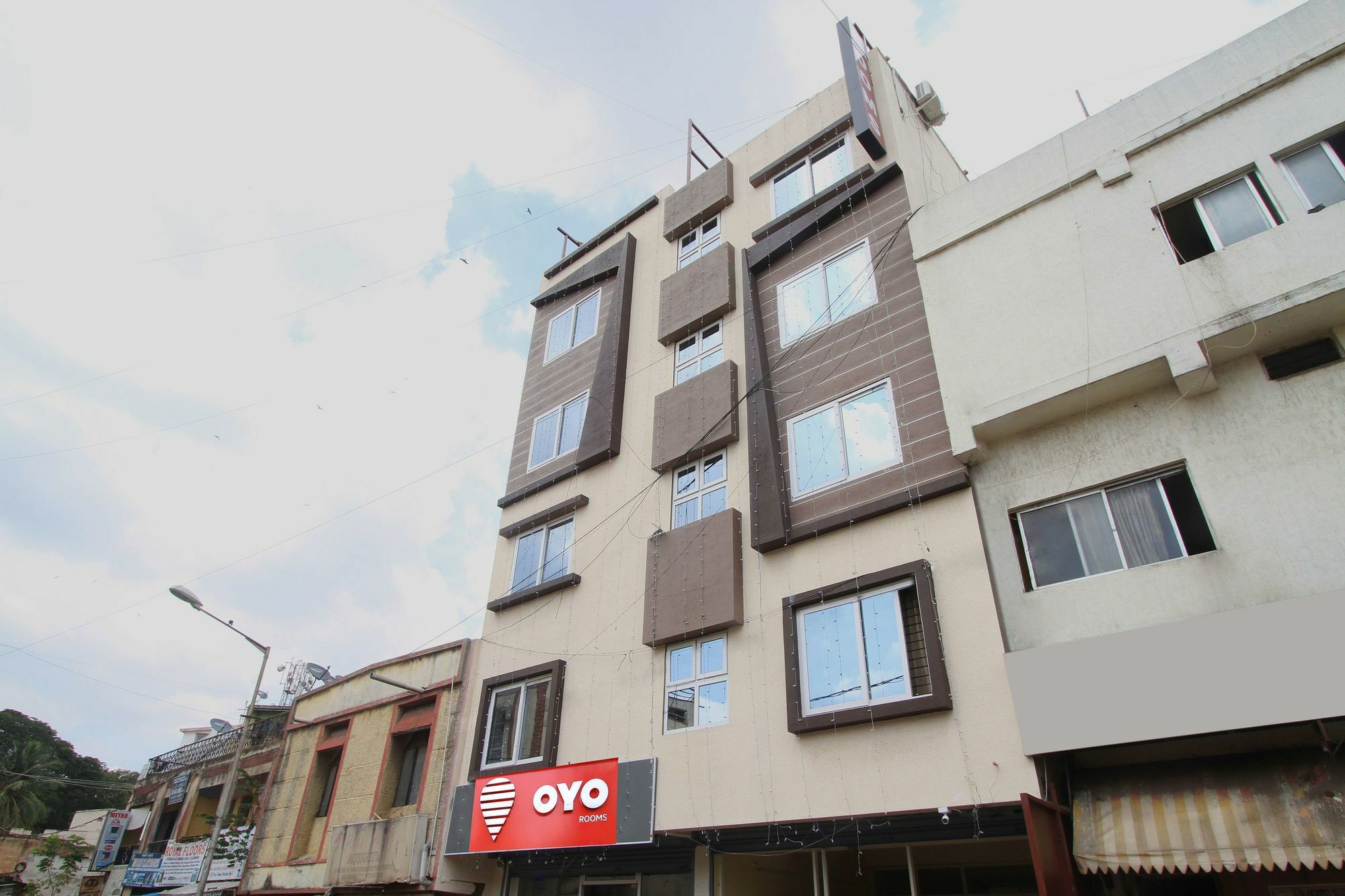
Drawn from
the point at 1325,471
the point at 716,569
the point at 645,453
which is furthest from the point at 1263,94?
the point at 645,453

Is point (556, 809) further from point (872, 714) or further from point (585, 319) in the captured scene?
point (585, 319)

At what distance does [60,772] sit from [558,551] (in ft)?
216

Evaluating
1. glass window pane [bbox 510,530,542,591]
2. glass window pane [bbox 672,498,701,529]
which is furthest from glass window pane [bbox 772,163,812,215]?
glass window pane [bbox 510,530,542,591]

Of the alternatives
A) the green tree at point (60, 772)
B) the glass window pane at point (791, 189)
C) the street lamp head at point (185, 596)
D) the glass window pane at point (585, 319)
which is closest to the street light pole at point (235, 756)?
the street lamp head at point (185, 596)

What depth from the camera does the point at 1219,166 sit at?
33.4 ft

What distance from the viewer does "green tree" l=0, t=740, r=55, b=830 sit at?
45031 mm

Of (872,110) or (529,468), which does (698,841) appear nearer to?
(529,468)

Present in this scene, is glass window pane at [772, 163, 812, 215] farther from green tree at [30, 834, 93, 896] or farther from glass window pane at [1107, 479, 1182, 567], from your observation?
green tree at [30, 834, 93, 896]

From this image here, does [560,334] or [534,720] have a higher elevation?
[560,334]

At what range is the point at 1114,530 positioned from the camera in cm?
954

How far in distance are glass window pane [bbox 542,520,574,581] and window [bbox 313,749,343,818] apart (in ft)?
25.8

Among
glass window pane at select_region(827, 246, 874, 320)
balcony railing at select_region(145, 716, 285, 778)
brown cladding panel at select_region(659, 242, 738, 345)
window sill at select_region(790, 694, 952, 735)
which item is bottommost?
window sill at select_region(790, 694, 952, 735)

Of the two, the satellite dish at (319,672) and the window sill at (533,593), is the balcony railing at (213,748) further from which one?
the window sill at (533,593)

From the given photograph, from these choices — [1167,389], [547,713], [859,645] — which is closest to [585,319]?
[547,713]
